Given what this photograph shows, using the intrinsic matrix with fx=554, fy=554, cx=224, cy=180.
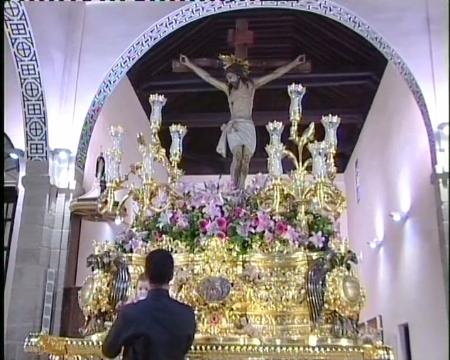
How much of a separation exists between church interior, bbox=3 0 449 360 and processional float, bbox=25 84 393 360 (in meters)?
0.01

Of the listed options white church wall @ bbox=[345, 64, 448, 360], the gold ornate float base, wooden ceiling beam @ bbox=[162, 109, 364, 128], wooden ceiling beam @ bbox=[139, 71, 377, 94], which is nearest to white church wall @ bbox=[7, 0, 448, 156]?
white church wall @ bbox=[345, 64, 448, 360]

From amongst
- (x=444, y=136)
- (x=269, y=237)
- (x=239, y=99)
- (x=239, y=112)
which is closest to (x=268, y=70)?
(x=239, y=99)

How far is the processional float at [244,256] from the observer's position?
4.12 meters

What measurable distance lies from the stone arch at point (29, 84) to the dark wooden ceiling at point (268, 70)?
206 cm

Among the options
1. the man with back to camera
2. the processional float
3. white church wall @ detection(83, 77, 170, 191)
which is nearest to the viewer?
the man with back to camera

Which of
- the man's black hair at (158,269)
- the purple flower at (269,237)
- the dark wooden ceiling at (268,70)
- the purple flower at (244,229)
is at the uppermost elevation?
the dark wooden ceiling at (268,70)

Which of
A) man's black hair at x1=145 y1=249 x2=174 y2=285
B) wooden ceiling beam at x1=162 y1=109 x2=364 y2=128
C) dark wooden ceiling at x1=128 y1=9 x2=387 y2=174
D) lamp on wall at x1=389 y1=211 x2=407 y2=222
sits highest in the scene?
dark wooden ceiling at x1=128 y1=9 x2=387 y2=174

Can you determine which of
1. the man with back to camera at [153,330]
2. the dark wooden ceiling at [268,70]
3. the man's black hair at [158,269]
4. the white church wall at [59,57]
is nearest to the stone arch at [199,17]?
the white church wall at [59,57]

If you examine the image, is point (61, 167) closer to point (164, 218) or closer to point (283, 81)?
point (164, 218)

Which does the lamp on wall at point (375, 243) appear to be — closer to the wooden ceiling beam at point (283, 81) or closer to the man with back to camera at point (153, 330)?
the wooden ceiling beam at point (283, 81)

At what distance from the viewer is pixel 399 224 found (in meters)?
→ 7.70

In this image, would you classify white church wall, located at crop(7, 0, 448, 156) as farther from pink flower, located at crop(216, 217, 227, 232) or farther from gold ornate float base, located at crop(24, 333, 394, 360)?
gold ornate float base, located at crop(24, 333, 394, 360)

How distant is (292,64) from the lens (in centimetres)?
575

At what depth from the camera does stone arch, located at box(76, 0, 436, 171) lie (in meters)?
5.91
